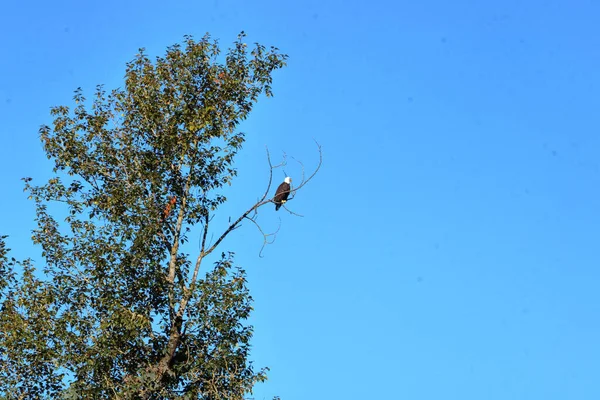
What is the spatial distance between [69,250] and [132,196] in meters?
1.25

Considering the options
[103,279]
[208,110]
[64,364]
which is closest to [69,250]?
[103,279]

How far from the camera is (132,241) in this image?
652 inches

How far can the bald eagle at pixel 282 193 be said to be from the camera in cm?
1686

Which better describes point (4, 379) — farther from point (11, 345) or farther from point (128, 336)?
point (128, 336)

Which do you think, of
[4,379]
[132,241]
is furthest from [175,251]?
[4,379]

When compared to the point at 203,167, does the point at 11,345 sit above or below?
below

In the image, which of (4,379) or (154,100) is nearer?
(4,379)

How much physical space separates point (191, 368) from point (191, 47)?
5156 millimetres

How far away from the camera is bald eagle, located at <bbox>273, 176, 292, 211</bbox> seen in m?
16.9

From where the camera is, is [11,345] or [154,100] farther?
[154,100]

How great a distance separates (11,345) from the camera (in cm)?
1589

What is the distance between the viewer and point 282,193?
16844 mm

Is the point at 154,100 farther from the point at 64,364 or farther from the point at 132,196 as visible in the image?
the point at 64,364

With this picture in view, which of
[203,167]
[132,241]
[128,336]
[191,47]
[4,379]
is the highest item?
[191,47]
